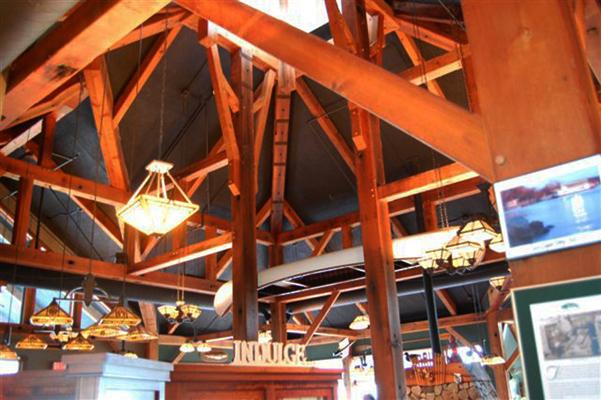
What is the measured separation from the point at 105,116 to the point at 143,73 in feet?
2.94

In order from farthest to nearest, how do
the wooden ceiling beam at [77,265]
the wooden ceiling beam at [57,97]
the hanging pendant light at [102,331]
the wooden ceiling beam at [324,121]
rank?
1. the wooden ceiling beam at [324,121]
2. the wooden ceiling beam at [77,265]
3. the wooden ceiling beam at [57,97]
4. the hanging pendant light at [102,331]

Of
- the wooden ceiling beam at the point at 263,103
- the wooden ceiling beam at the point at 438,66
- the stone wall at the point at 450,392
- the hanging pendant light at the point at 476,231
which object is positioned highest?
the wooden ceiling beam at the point at 263,103

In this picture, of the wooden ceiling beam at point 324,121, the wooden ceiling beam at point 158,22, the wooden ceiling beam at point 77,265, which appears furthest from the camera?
the wooden ceiling beam at point 324,121

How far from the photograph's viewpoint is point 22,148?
1008 cm

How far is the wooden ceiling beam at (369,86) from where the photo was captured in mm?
2184

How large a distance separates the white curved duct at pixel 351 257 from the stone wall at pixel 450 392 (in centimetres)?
620

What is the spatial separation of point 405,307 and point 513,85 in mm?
14096

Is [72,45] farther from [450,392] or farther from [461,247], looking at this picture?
[450,392]

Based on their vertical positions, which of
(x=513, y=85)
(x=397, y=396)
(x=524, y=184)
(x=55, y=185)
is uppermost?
(x=55, y=185)

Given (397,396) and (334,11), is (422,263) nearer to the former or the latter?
(397,396)

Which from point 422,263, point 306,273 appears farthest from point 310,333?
point 422,263

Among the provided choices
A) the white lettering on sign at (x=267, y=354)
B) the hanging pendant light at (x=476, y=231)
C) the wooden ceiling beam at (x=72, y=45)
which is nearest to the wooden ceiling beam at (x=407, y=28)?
the hanging pendant light at (x=476, y=231)

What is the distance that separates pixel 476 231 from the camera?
17.7 feet

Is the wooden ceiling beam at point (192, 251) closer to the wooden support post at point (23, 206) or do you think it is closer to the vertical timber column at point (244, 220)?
the vertical timber column at point (244, 220)
